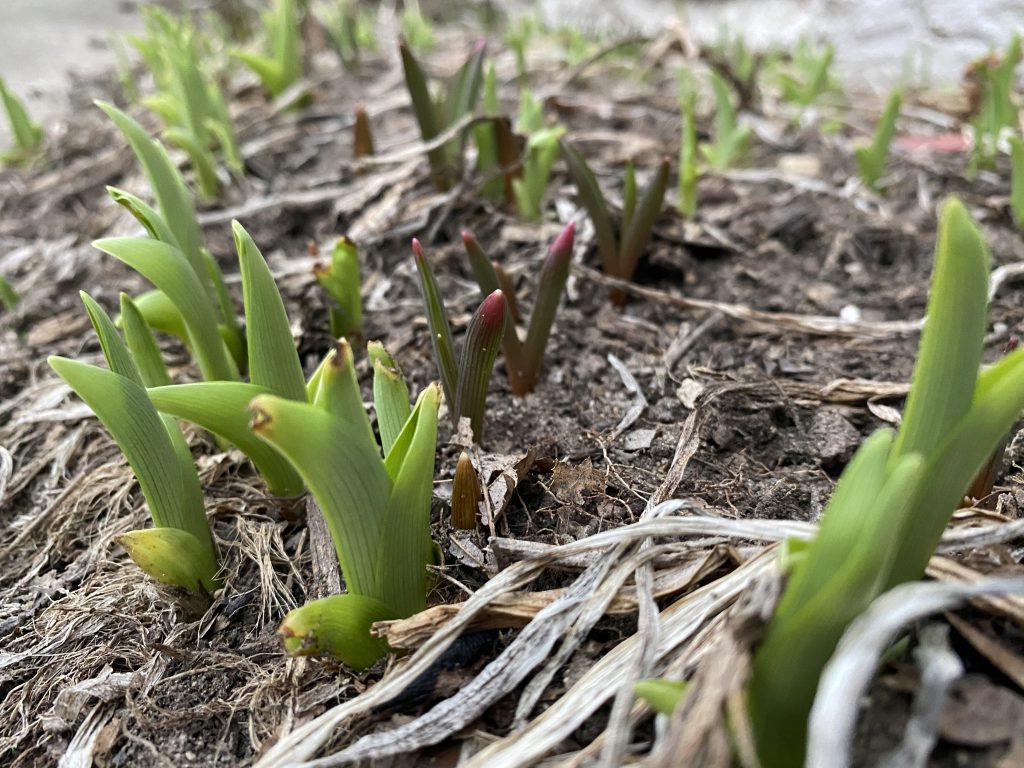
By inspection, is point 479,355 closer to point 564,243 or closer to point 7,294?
point 564,243

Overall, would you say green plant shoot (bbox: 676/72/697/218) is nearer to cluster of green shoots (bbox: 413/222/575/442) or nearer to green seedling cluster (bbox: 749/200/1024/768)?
cluster of green shoots (bbox: 413/222/575/442)

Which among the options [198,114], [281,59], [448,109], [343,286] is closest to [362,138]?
[448,109]

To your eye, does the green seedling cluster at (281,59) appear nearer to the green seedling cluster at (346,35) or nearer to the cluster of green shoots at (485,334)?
the green seedling cluster at (346,35)

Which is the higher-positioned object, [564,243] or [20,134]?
[20,134]

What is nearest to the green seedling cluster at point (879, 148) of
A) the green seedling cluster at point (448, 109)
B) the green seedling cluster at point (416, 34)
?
the green seedling cluster at point (448, 109)

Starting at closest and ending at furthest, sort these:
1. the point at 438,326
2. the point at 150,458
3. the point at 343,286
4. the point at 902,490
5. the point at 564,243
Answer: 1. the point at 902,490
2. the point at 150,458
3. the point at 438,326
4. the point at 564,243
5. the point at 343,286
